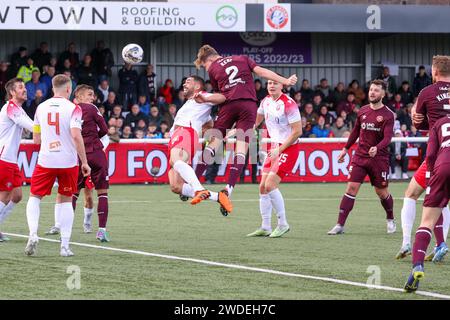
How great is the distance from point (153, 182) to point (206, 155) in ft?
44.2

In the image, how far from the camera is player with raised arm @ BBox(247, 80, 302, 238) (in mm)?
14711

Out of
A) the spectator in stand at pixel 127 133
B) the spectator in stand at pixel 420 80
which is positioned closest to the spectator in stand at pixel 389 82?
the spectator in stand at pixel 420 80

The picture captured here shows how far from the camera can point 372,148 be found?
15.2 m

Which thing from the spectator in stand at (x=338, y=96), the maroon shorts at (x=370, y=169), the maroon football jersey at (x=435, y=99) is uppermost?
the spectator in stand at (x=338, y=96)

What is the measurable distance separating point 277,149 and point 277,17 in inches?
696

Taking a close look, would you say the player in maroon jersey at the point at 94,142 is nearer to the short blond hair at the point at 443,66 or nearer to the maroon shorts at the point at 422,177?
the maroon shorts at the point at 422,177

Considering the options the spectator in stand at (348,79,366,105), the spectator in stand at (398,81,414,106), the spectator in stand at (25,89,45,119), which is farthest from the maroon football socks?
the spectator in stand at (398,81,414,106)

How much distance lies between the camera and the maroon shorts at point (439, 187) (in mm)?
9188

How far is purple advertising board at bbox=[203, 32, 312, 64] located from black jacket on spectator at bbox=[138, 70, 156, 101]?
387 cm

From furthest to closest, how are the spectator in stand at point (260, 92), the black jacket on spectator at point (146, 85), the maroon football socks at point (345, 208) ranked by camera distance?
1. the spectator in stand at point (260, 92)
2. the black jacket on spectator at point (146, 85)
3. the maroon football socks at point (345, 208)

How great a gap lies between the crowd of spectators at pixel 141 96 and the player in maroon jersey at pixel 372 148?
1261 centimetres

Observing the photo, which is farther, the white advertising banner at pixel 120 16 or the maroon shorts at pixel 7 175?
the white advertising banner at pixel 120 16

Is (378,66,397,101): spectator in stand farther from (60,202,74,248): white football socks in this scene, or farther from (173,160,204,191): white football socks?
(60,202,74,248): white football socks
